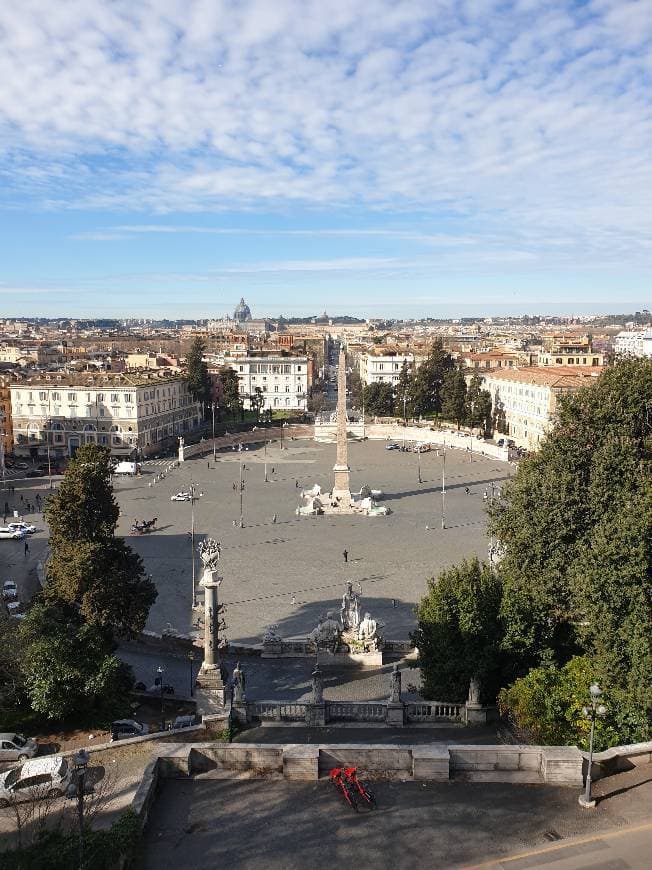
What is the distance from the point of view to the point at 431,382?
259 feet

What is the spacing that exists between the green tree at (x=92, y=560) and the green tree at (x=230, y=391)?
54740mm

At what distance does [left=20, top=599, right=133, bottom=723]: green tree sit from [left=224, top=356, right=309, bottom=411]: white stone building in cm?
7096

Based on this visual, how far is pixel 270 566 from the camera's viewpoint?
105ft

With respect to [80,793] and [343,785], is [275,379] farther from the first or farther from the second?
[80,793]

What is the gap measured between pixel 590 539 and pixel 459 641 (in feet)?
12.6

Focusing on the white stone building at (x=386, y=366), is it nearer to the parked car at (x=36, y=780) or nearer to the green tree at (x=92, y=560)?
the green tree at (x=92, y=560)

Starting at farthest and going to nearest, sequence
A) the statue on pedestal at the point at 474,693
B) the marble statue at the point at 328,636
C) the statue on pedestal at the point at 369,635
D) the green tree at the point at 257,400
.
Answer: the green tree at the point at 257,400
the marble statue at the point at 328,636
the statue on pedestal at the point at 369,635
the statue on pedestal at the point at 474,693

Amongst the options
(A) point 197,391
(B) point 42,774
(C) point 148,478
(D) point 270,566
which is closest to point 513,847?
(B) point 42,774

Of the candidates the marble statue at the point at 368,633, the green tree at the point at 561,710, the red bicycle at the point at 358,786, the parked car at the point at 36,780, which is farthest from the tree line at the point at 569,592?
the parked car at the point at 36,780

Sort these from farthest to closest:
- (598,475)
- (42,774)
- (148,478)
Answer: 1. (148,478)
2. (598,475)
3. (42,774)

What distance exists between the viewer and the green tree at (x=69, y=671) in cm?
1593

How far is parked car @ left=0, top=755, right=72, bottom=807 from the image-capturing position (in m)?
12.2

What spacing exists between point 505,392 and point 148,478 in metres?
37.4

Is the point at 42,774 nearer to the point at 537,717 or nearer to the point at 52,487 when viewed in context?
the point at 537,717
